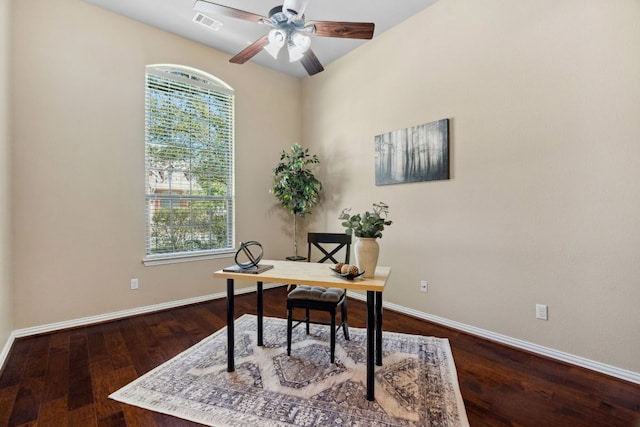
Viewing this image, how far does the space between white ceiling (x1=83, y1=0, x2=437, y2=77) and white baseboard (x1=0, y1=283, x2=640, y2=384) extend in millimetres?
3263

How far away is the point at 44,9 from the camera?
2.74 meters

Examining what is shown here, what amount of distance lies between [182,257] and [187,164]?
1.18 meters

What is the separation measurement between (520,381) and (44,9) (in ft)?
16.8

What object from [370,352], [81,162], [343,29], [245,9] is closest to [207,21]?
[245,9]

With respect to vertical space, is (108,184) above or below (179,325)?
above

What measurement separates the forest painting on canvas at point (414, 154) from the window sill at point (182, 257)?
229 centimetres

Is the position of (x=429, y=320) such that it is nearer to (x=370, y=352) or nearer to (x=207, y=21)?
(x=370, y=352)

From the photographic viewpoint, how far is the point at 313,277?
6.05ft

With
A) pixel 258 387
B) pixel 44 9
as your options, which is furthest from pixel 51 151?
pixel 258 387

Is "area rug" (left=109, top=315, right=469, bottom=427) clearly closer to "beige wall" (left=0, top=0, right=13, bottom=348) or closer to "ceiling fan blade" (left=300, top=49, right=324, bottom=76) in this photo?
"beige wall" (left=0, top=0, right=13, bottom=348)

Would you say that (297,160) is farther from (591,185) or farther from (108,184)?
(591,185)

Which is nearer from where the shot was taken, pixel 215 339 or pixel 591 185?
pixel 591 185

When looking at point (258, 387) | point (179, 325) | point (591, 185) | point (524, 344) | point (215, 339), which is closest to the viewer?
point (258, 387)

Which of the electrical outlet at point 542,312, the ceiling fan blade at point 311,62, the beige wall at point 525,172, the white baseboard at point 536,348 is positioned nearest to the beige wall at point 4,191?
the ceiling fan blade at point 311,62
